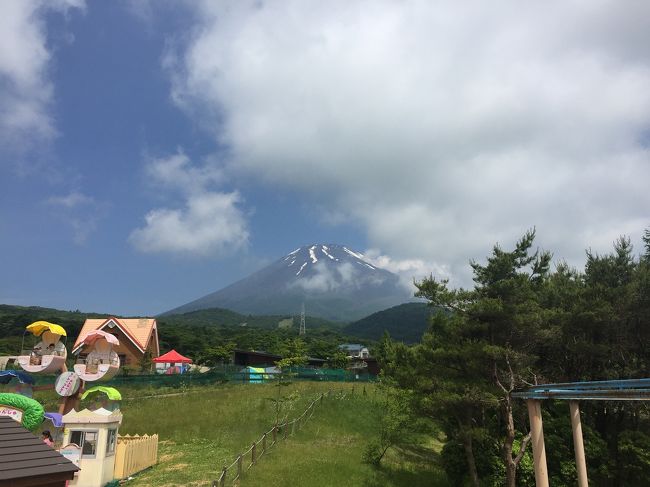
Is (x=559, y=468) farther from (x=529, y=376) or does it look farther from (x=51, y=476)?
(x=51, y=476)

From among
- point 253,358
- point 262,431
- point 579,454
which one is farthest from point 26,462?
point 253,358

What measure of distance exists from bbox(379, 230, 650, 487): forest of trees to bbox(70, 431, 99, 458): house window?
11770 mm

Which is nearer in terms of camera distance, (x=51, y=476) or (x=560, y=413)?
(x=51, y=476)

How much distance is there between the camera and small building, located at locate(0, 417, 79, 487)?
7078mm

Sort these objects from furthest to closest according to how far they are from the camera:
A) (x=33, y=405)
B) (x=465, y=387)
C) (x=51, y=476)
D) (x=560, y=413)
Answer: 1. (x=560, y=413)
2. (x=465, y=387)
3. (x=33, y=405)
4. (x=51, y=476)

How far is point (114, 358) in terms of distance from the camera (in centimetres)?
1864

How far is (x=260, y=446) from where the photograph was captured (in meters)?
21.2

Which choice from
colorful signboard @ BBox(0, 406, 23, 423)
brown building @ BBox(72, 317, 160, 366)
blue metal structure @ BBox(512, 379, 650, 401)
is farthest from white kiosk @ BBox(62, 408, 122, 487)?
brown building @ BBox(72, 317, 160, 366)

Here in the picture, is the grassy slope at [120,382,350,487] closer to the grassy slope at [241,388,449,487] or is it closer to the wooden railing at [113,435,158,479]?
the wooden railing at [113,435,158,479]

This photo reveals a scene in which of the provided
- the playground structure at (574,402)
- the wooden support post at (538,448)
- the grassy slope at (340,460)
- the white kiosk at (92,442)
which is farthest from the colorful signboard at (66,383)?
the wooden support post at (538,448)

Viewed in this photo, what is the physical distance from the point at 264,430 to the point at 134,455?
25.2ft

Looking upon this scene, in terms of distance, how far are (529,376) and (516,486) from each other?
164 inches

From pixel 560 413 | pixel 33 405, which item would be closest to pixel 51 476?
pixel 33 405

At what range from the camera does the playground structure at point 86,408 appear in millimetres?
16484
